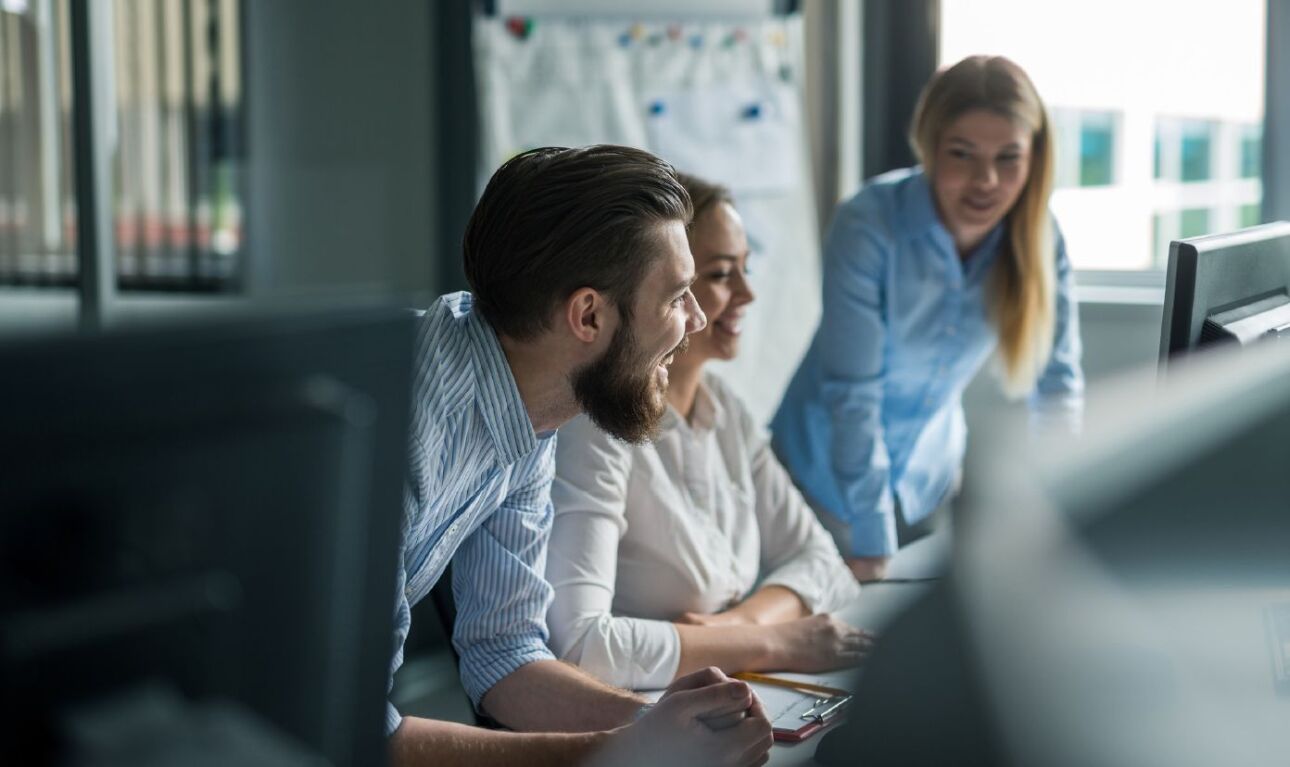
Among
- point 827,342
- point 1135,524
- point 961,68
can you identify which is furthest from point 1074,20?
point 1135,524

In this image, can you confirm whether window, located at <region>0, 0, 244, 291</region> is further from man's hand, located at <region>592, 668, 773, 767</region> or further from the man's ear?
man's hand, located at <region>592, 668, 773, 767</region>

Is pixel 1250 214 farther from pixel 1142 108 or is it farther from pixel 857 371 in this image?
pixel 857 371

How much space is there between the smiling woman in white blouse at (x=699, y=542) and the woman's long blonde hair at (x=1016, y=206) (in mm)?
624

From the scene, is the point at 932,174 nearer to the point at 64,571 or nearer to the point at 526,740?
the point at 526,740

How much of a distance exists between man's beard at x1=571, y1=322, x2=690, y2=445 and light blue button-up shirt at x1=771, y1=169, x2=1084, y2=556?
853mm

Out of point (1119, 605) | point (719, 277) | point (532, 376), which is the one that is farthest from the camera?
point (719, 277)

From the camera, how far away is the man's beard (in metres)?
1.43

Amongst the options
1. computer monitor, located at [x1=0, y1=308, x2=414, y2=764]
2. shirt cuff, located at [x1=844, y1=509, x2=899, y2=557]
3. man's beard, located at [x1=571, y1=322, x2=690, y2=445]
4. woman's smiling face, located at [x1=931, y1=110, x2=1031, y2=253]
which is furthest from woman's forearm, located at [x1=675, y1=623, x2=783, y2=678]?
woman's smiling face, located at [x1=931, y1=110, x2=1031, y2=253]

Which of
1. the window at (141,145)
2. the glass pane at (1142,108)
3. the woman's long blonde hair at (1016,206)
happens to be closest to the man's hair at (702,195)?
the woman's long blonde hair at (1016,206)

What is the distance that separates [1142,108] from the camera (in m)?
3.52

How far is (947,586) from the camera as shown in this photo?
0.86 m

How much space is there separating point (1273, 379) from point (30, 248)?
2543 mm

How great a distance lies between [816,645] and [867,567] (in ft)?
1.99

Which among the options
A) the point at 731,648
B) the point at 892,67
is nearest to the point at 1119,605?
the point at 731,648
